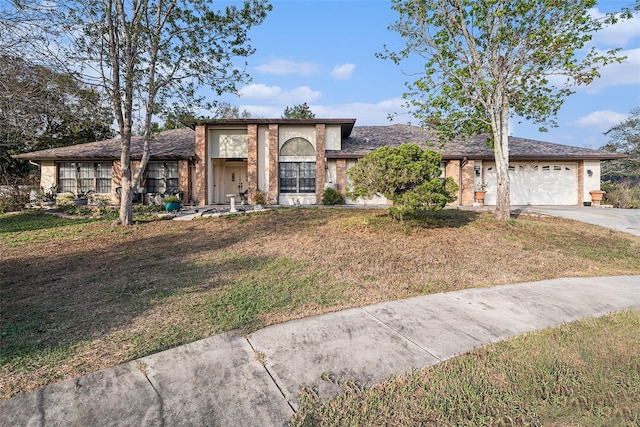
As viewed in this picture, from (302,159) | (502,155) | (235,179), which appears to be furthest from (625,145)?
(235,179)

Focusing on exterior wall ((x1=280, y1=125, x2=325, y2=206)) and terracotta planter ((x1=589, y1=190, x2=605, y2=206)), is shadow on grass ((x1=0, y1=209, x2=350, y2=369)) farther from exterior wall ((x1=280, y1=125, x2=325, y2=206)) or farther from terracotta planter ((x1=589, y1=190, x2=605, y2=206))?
terracotta planter ((x1=589, y1=190, x2=605, y2=206))

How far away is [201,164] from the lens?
17281mm

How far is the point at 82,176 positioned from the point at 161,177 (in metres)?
4.57

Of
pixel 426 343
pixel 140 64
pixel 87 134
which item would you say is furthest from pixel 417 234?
pixel 87 134

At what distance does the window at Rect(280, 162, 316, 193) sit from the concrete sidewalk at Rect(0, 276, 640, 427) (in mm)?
13601

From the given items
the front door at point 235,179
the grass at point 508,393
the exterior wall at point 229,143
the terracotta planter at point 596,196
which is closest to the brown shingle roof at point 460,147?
the terracotta planter at point 596,196

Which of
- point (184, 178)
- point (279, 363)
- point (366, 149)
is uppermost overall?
point (366, 149)

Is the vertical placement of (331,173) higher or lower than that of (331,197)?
higher

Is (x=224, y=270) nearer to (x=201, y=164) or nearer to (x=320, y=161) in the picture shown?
(x=320, y=161)

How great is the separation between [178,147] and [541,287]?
61.7ft

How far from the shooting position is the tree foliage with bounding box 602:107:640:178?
27422 millimetres

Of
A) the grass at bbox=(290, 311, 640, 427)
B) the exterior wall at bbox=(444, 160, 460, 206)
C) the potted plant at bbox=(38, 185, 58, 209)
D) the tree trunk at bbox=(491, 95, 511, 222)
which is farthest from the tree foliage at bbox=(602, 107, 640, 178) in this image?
the potted plant at bbox=(38, 185, 58, 209)

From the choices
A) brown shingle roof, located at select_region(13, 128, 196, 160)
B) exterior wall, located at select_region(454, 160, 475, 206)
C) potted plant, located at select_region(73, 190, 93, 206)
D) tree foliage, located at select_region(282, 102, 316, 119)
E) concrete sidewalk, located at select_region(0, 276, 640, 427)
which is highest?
tree foliage, located at select_region(282, 102, 316, 119)

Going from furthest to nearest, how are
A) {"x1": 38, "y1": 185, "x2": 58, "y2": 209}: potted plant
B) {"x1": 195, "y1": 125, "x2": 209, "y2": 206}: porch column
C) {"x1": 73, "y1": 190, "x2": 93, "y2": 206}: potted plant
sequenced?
{"x1": 195, "y1": 125, "x2": 209, "y2": 206}: porch column → {"x1": 73, "y1": 190, "x2": 93, "y2": 206}: potted plant → {"x1": 38, "y1": 185, "x2": 58, "y2": 209}: potted plant
